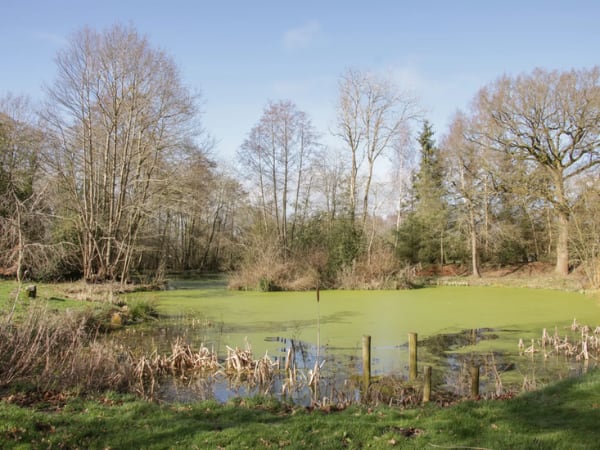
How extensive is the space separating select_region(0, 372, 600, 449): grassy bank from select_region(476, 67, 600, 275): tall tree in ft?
60.7

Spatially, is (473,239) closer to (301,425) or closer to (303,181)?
(303,181)

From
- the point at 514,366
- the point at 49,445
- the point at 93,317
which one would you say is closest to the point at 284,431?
the point at 49,445

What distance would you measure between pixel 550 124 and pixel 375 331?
1640 centimetres

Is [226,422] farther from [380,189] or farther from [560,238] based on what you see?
[380,189]

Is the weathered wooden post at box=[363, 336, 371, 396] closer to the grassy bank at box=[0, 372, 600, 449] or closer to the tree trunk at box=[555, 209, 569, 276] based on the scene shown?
the grassy bank at box=[0, 372, 600, 449]

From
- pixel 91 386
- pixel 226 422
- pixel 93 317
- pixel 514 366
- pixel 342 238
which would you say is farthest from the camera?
pixel 342 238

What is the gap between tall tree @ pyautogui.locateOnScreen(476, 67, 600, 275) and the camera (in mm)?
21594

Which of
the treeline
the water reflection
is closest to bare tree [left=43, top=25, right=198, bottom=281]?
the treeline

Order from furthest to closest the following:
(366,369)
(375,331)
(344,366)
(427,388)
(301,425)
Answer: (375,331) → (344,366) → (366,369) → (427,388) → (301,425)

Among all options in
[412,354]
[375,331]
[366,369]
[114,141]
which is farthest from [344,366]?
[114,141]

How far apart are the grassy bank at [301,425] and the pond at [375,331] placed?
1.30 meters

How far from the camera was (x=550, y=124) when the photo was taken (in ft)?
73.5

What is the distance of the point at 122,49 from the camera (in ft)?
64.1

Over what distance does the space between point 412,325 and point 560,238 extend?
14536 mm
